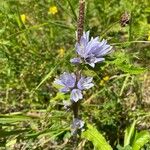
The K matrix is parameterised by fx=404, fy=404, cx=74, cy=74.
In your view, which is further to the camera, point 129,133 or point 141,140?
point 129,133

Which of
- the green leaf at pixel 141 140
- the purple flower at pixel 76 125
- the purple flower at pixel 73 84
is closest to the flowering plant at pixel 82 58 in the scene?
the purple flower at pixel 73 84

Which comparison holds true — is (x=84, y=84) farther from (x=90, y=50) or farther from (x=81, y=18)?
(x=81, y=18)

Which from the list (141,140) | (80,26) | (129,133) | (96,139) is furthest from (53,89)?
(80,26)

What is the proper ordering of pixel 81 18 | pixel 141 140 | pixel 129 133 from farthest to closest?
pixel 129 133 < pixel 141 140 < pixel 81 18

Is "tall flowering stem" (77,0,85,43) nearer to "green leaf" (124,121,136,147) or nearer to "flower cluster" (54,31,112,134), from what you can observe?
"flower cluster" (54,31,112,134)

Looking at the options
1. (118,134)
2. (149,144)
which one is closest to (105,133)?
(118,134)

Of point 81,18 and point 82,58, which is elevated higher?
point 81,18

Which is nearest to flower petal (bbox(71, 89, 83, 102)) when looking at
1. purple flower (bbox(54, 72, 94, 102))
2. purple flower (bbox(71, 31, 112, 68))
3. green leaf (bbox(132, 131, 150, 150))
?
purple flower (bbox(54, 72, 94, 102))
